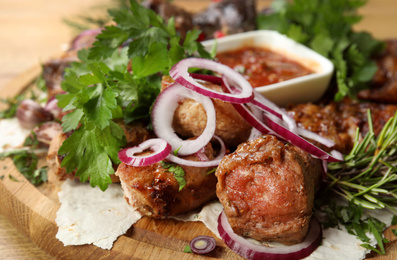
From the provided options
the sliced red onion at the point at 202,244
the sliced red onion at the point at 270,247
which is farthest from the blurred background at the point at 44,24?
the sliced red onion at the point at 270,247

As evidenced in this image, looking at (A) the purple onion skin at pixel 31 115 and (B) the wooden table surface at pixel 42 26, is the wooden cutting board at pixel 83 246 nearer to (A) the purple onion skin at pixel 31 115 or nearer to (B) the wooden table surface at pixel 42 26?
(A) the purple onion skin at pixel 31 115

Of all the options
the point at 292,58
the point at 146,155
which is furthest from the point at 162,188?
the point at 292,58

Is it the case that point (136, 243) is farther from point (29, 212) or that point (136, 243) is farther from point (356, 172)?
point (356, 172)

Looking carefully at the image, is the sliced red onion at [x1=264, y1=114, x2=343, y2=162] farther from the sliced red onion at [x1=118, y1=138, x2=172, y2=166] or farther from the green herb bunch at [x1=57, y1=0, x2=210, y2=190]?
the green herb bunch at [x1=57, y1=0, x2=210, y2=190]

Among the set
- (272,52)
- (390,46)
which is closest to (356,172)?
(272,52)

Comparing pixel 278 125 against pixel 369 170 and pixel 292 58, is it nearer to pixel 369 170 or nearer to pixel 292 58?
pixel 369 170
